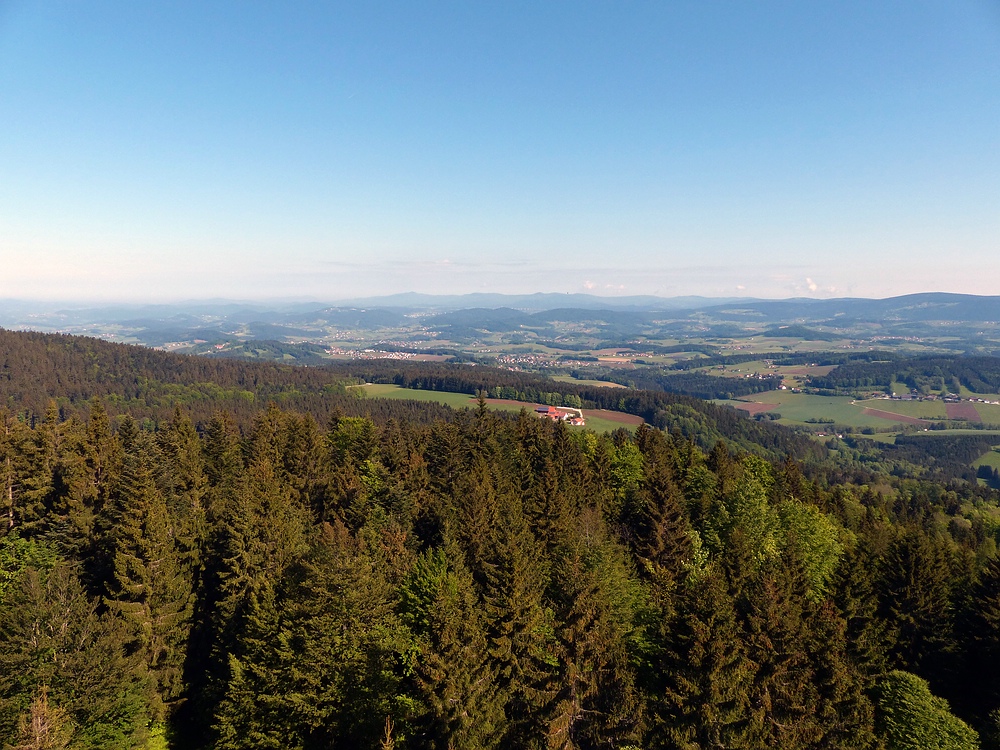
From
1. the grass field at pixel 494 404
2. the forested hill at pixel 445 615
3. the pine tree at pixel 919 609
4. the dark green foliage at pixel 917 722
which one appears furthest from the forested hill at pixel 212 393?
the dark green foliage at pixel 917 722

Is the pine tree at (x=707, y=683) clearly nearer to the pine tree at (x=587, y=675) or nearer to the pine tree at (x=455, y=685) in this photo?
the pine tree at (x=587, y=675)

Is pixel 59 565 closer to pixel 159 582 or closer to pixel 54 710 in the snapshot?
pixel 159 582

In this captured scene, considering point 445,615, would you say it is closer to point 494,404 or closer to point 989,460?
point 494,404

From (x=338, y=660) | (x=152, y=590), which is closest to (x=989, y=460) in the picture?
(x=338, y=660)

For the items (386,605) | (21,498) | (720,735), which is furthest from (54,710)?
(21,498)

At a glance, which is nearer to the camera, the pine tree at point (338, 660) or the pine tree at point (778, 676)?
the pine tree at point (778, 676)
